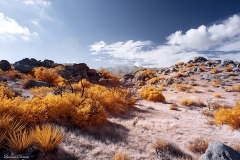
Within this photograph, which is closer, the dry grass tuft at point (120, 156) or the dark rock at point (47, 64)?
the dry grass tuft at point (120, 156)

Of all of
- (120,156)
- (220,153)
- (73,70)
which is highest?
(73,70)

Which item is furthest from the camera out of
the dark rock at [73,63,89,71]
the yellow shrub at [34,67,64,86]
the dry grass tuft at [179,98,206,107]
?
the dark rock at [73,63,89,71]

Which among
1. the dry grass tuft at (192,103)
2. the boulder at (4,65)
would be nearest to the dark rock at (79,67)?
the boulder at (4,65)

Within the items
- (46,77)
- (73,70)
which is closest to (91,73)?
(73,70)

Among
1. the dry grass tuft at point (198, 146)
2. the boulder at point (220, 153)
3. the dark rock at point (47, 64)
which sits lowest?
the dry grass tuft at point (198, 146)

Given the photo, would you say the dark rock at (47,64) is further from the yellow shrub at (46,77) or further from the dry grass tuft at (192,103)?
the dry grass tuft at (192,103)

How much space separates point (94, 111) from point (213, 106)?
476 inches

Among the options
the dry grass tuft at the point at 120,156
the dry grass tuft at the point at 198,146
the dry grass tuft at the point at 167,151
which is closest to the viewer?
the dry grass tuft at the point at 120,156

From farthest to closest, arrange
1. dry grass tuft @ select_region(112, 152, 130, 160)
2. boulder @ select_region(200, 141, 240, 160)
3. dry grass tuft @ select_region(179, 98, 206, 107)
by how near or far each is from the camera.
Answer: dry grass tuft @ select_region(179, 98, 206, 107) < dry grass tuft @ select_region(112, 152, 130, 160) < boulder @ select_region(200, 141, 240, 160)

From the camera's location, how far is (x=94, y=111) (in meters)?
8.23

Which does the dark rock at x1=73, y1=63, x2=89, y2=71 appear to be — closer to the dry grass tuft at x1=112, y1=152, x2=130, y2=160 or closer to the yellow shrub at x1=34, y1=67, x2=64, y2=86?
the yellow shrub at x1=34, y1=67, x2=64, y2=86

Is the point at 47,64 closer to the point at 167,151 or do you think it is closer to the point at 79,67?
the point at 79,67

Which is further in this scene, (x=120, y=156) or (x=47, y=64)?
(x=47, y=64)

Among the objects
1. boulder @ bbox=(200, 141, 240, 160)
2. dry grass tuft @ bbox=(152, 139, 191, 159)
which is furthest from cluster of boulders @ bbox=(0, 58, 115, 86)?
boulder @ bbox=(200, 141, 240, 160)
